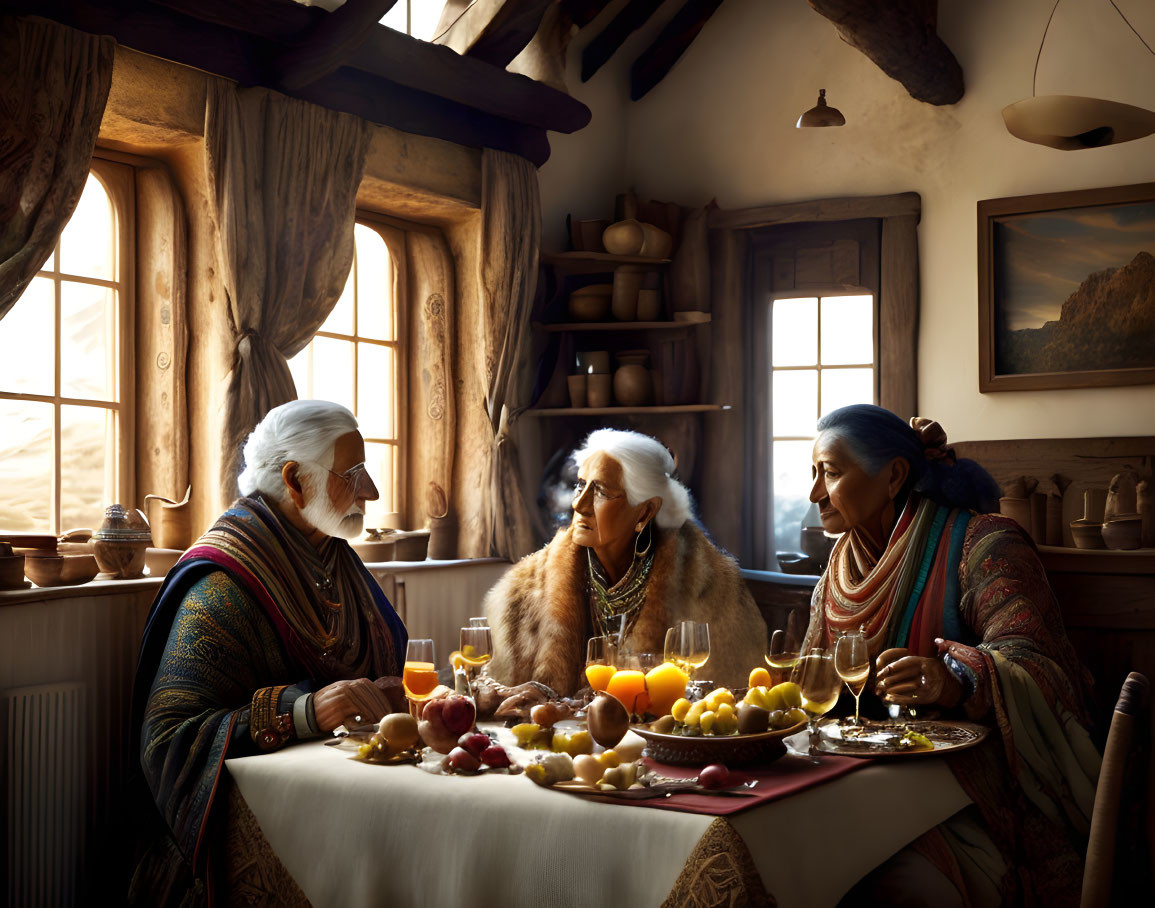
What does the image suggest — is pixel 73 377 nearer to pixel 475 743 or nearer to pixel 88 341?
pixel 88 341

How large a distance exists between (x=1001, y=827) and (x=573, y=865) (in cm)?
101

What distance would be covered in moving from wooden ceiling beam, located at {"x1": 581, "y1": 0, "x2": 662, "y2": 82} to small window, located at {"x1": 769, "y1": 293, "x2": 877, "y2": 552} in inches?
63.7

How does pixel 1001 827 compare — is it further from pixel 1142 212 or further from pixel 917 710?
pixel 1142 212

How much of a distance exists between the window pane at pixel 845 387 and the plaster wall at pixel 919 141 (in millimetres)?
308

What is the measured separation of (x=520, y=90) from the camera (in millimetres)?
5438

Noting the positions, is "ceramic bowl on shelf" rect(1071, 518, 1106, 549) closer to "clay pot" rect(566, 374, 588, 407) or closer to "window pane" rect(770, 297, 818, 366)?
"window pane" rect(770, 297, 818, 366)

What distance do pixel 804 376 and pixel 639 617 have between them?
3.25 metres

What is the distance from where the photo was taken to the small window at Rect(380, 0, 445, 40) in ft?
17.2

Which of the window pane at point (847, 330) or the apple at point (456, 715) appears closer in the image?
the apple at point (456, 715)

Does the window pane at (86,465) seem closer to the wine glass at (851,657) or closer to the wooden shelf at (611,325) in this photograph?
the wooden shelf at (611,325)

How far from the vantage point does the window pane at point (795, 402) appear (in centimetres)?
647

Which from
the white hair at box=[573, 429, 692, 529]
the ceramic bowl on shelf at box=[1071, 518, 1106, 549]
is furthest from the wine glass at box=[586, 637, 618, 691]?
the ceramic bowl on shelf at box=[1071, 518, 1106, 549]

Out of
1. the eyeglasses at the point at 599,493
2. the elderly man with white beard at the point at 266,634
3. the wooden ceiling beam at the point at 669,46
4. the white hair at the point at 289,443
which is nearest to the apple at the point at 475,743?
the elderly man with white beard at the point at 266,634

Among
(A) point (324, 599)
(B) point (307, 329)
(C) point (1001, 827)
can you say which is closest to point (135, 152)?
(B) point (307, 329)
